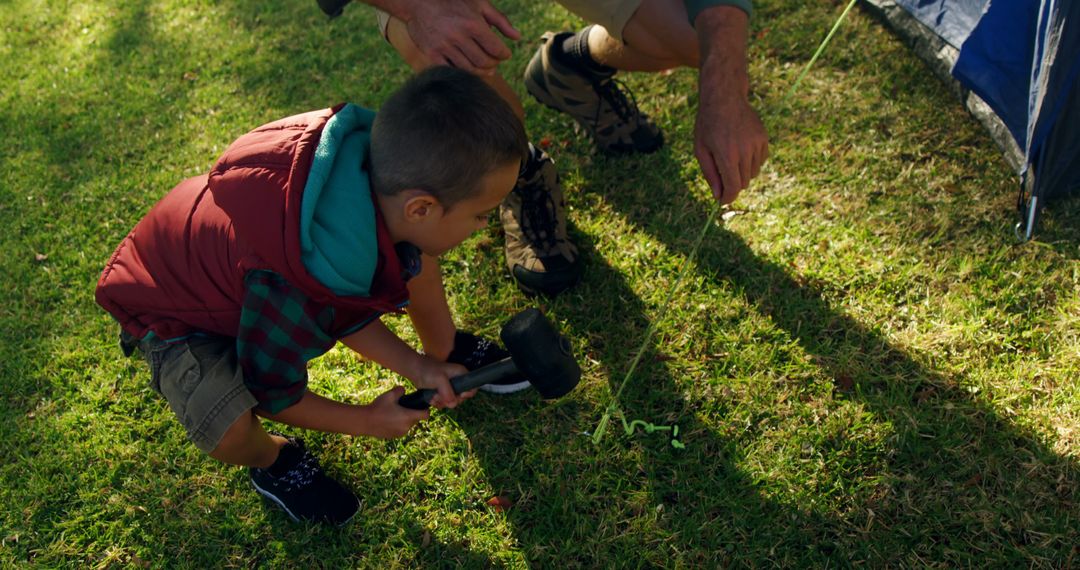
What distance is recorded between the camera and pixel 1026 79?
2.90 metres

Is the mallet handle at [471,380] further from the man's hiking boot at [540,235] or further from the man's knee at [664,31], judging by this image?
the man's knee at [664,31]

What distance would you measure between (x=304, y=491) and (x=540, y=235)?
1234mm

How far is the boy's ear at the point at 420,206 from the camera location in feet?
6.31

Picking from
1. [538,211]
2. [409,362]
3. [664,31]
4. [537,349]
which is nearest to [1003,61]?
[664,31]

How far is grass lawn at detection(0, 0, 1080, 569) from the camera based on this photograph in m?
2.23

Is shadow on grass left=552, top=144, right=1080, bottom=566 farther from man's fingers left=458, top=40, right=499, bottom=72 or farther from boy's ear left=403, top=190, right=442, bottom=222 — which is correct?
man's fingers left=458, top=40, right=499, bottom=72

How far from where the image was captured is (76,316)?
9.98 feet

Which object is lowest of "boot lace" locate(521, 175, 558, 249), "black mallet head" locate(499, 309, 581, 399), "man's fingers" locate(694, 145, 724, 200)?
"boot lace" locate(521, 175, 558, 249)

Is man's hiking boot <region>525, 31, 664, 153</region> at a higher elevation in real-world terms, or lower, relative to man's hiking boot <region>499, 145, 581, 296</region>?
higher

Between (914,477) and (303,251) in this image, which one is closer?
(303,251)

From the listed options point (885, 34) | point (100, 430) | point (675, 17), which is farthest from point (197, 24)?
point (885, 34)

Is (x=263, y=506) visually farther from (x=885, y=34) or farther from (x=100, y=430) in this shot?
(x=885, y=34)

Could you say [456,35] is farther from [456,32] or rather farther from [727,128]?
[727,128]

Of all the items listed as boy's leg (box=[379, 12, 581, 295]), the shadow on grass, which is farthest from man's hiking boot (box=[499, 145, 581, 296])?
the shadow on grass
